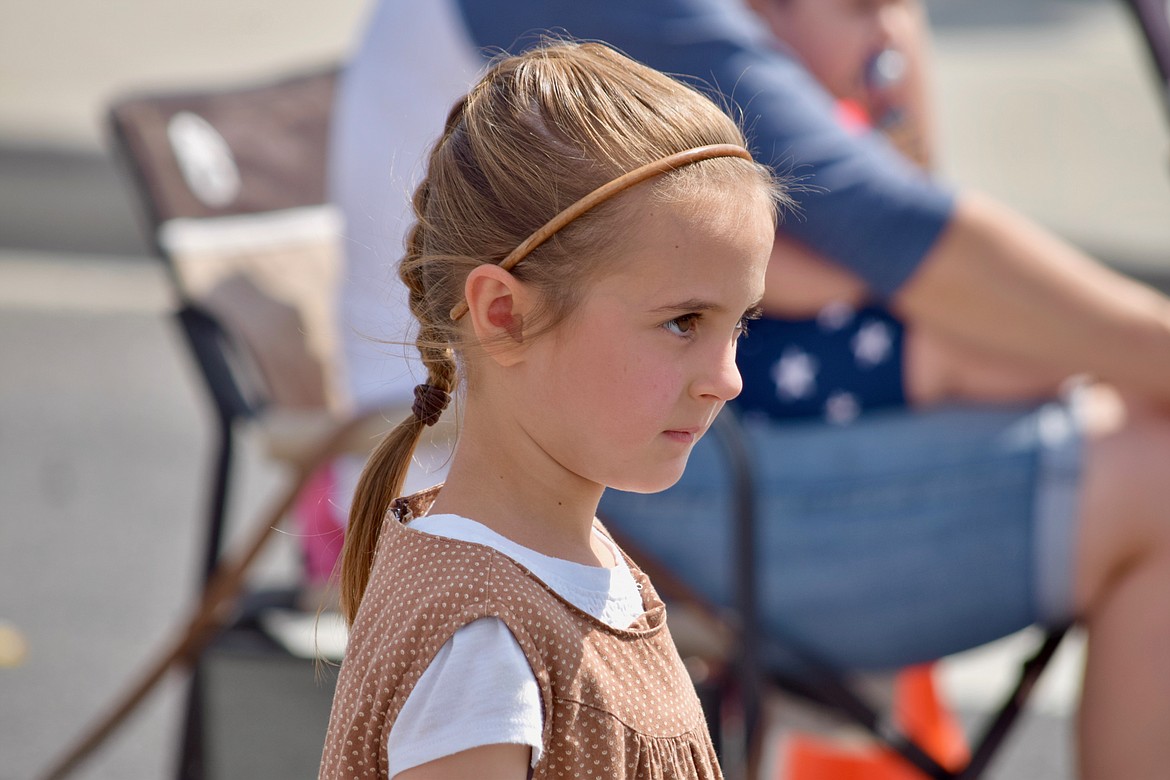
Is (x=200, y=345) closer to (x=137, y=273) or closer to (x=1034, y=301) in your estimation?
(x=1034, y=301)

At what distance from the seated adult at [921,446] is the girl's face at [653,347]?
869 millimetres

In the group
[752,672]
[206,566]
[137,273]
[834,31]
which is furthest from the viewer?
[137,273]

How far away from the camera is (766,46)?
182 centimetres

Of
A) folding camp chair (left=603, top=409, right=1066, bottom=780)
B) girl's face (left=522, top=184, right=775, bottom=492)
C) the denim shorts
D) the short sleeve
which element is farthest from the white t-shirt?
the denim shorts

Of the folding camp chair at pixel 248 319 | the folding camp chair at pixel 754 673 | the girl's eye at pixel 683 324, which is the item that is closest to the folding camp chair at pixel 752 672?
the folding camp chair at pixel 754 673

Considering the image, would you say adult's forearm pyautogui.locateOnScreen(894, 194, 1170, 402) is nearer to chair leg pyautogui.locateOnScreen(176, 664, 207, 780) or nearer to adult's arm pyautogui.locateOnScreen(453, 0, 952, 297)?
adult's arm pyautogui.locateOnScreen(453, 0, 952, 297)

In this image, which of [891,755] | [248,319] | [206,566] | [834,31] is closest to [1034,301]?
[834,31]

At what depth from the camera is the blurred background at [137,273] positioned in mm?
3227

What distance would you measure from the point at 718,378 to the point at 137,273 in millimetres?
5967

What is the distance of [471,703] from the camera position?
837mm

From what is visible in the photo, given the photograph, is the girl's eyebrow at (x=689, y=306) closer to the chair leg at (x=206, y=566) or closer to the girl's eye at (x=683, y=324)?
the girl's eye at (x=683, y=324)

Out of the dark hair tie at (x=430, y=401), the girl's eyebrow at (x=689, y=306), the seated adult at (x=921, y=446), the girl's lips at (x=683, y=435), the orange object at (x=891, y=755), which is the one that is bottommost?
the orange object at (x=891, y=755)

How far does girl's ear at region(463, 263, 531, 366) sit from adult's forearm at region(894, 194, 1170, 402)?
3.32 ft

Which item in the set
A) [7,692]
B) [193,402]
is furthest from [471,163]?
[193,402]
